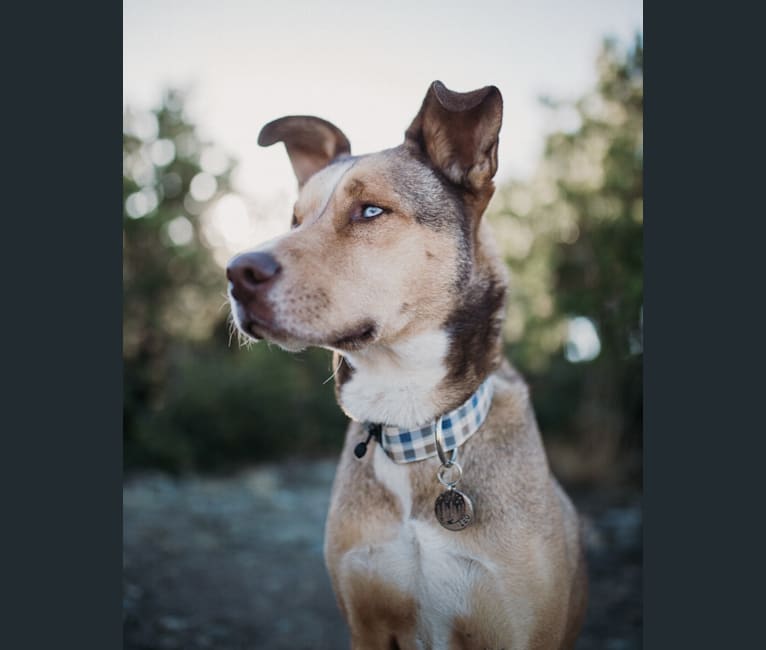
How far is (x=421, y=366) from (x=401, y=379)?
4.0 inches

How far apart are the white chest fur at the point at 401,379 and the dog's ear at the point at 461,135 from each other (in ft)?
2.29

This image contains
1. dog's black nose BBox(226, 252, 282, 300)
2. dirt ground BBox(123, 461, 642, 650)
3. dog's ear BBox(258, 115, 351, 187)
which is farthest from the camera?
dirt ground BBox(123, 461, 642, 650)

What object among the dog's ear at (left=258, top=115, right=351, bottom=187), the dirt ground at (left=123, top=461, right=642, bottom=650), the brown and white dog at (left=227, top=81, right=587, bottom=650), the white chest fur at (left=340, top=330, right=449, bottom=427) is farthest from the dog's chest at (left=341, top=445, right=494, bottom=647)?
the dirt ground at (left=123, top=461, right=642, bottom=650)

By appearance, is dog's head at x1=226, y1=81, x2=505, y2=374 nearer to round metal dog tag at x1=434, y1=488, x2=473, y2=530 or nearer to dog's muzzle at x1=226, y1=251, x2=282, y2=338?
dog's muzzle at x1=226, y1=251, x2=282, y2=338

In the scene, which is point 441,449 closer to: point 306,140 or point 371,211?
point 371,211

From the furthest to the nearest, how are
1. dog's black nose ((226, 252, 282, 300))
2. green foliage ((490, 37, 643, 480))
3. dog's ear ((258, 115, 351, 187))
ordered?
1. green foliage ((490, 37, 643, 480))
2. dog's ear ((258, 115, 351, 187))
3. dog's black nose ((226, 252, 282, 300))

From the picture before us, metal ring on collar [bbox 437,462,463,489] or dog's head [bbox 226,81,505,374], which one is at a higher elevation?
dog's head [bbox 226,81,505,374]

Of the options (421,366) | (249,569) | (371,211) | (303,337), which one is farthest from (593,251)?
(303,337)

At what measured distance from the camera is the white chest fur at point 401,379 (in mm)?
2664

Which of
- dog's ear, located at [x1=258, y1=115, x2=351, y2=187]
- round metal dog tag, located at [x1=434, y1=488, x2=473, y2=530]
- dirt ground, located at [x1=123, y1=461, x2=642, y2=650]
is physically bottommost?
dirt ground, located at [x1=123, y1=461, x2=642, y2=650]

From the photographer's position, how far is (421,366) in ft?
8.82

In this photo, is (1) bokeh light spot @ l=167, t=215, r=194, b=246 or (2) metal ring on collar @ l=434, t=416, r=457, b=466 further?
(1) bokeh light spot @ l=167, t=215, r=194, b=246

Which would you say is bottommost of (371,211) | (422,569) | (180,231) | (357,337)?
(422,569)

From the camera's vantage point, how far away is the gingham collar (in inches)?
106
